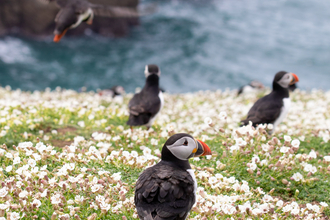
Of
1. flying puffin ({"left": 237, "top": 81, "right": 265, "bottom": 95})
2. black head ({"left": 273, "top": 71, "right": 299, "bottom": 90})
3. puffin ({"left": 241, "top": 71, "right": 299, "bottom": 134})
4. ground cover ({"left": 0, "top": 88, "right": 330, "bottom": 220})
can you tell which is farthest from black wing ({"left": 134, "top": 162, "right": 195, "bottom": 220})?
flying puffin ({"left": 237, "top": 81, "right": 265, "bottom": 95})

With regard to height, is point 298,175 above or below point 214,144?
above

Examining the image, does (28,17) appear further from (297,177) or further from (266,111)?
(297,177)

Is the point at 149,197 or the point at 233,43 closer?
the point at 149,197

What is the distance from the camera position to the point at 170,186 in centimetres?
352

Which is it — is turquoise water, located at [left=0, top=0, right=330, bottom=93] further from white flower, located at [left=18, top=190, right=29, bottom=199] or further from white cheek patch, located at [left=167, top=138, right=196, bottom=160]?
white flower, located at [left=18, top=190, right=29, bottom=199]

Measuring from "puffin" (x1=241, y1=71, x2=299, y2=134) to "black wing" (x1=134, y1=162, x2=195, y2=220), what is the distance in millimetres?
3622

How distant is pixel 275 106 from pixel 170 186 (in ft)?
14.8

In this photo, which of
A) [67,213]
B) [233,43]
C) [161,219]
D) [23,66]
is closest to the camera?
[161,219]

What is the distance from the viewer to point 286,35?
46.9 m

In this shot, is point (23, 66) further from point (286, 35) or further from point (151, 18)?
point (286, 35)

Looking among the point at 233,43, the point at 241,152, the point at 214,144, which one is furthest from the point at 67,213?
the point at 233,43

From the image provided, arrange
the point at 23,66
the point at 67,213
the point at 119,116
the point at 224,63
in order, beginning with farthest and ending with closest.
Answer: the point at 224,63 → the point at 23,66 → the point at 119,116 → the point at 67,213

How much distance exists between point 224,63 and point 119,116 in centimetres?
2986

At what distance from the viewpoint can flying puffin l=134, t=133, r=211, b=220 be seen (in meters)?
3.40
